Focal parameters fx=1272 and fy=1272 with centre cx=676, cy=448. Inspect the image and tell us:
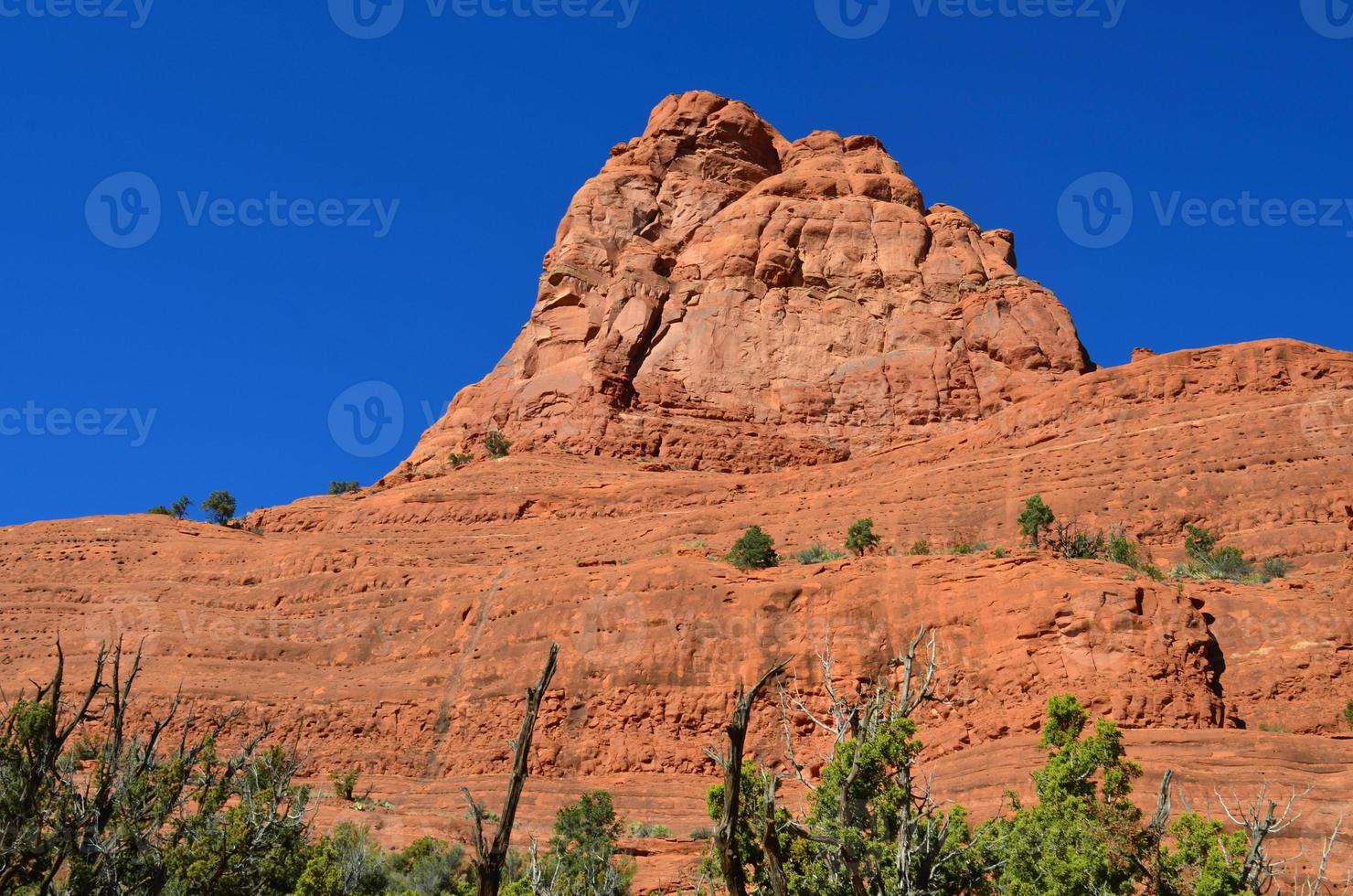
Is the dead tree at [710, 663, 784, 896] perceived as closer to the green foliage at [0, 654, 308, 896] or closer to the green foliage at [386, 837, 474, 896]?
the green foliage at [0, 654, 308, 896]

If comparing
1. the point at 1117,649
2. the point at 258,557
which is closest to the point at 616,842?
the point at 1117,649

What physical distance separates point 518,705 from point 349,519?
2211cm

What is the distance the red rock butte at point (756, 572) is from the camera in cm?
2873

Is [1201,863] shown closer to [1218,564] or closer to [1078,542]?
[1218,564]

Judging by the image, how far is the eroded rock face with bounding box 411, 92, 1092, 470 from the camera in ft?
213

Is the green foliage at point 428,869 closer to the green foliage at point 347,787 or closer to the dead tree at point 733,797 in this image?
the green foliage at point 347,787

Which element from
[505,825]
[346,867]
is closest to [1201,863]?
[505,825]

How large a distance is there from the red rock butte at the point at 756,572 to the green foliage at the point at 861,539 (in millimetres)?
1589

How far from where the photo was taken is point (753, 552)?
131ft

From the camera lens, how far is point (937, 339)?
6844cm

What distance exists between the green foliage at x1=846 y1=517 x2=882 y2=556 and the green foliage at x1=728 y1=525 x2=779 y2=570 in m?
2.54

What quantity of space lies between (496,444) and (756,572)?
95.1 feet

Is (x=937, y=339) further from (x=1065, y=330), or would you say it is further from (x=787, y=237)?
(x=787, y=237)

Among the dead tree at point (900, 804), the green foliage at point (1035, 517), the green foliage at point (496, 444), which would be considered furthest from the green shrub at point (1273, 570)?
the green foliage at point (496, 444)
